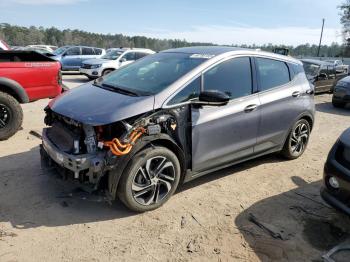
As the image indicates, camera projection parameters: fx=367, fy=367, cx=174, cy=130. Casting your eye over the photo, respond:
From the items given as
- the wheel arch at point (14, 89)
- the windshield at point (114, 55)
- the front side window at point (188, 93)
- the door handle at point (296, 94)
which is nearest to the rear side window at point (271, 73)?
the door handle at point (296, 94)

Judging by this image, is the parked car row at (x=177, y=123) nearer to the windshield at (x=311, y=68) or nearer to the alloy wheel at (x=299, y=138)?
A: the alloy wheel at (x=299, y=138)

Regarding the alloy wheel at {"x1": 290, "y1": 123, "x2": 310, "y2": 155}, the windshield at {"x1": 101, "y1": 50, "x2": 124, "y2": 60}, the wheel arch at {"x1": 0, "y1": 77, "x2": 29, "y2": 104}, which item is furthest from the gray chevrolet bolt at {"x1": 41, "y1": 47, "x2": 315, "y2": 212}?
the windshield at {"x1": 101, "y1": 50, "x2": 124, "y2": 60}

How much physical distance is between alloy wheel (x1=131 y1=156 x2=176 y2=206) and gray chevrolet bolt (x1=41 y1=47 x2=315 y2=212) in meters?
0.01

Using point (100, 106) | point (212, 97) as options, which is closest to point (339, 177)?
point (212, 97)

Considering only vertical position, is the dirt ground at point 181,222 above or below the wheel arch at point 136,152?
below

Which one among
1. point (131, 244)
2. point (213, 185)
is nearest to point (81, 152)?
point (131, 244)

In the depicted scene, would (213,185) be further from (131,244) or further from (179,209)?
(131,244)

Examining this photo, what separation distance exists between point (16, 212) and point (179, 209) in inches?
69.4

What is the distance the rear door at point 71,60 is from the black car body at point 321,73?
1184cm

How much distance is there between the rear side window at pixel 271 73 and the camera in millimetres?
5043

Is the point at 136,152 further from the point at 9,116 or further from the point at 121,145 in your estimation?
the point at 9,116

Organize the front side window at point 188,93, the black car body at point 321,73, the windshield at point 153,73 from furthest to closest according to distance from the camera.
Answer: the black car body at point 321,73
the windshield at point 153,73
the front side window at point 188,93

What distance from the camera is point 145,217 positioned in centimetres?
396

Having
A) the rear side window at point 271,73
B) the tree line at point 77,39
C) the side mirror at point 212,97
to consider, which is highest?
the rear side window at point 271,73
